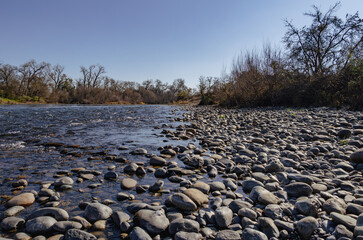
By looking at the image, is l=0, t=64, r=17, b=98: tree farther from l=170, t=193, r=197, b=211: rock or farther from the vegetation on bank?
l=170, t=193, r=197, b=211: rock

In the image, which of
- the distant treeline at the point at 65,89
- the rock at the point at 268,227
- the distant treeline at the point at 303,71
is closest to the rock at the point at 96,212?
the rock at the point at 268,227

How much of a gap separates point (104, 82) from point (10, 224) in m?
66.9

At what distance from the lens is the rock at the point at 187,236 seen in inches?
58.7

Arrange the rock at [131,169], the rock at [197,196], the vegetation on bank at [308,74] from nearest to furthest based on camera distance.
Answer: the rock at [197,196] < the rock at [131,169] < the vegetation on bank at [308,74]

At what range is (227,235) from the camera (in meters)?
1.50

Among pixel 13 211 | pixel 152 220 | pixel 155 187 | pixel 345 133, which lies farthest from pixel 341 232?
pixel 345 133

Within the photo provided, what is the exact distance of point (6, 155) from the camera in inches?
148

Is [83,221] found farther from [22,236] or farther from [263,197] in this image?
[263,197]

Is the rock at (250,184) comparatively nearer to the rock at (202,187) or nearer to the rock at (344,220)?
the rock at (202,187)

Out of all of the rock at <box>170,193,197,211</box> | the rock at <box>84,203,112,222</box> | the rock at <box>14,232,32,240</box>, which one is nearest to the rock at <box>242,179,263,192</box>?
the rock at <box>170,193,197,211</box>

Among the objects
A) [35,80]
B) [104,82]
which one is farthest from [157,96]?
[35,80]

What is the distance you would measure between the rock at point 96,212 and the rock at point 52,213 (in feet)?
0.58

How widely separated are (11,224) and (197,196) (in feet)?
5.30

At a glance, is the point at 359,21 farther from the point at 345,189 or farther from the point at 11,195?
the point at 11,195
